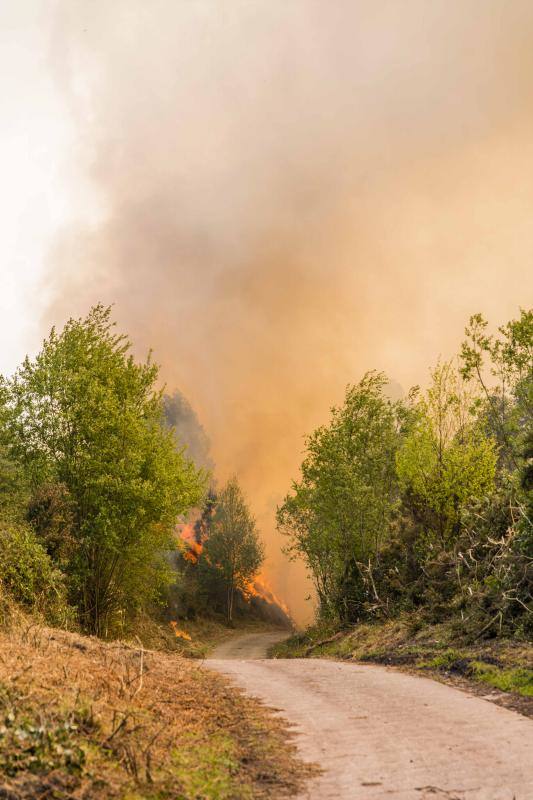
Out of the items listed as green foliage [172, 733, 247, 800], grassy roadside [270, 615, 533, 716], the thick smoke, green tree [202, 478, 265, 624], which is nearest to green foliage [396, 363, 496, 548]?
grassy roadside [270, 615, 533, 716]

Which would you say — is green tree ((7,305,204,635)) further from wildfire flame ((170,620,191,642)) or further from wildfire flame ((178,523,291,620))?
wildfire flame ((178,523,291,620))

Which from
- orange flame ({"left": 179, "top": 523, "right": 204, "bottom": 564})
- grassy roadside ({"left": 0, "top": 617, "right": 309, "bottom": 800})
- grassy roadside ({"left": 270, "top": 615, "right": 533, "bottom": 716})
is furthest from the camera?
orange flame ({"left": 179, "top": 523, "right": 204, "bottom": 564})

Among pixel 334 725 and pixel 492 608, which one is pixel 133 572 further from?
pixel 334 725

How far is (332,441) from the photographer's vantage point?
97.0 ft

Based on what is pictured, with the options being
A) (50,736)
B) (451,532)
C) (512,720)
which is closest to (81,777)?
(50,736)

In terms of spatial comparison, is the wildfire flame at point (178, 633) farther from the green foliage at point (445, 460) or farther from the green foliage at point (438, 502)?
the green foliage at point (445, 460)

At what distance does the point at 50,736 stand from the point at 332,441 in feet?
80.9

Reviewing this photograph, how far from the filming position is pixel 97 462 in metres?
23.5

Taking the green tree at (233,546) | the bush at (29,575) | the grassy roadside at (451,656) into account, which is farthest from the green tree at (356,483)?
the green tree at (233,546)

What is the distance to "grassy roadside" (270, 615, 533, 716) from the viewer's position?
11.4m

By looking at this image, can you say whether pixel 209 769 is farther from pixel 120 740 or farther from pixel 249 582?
pixel 249 582

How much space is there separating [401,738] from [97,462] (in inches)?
704

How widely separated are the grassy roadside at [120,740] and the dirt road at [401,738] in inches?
20.1

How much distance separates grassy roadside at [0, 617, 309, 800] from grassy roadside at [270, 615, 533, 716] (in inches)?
194
